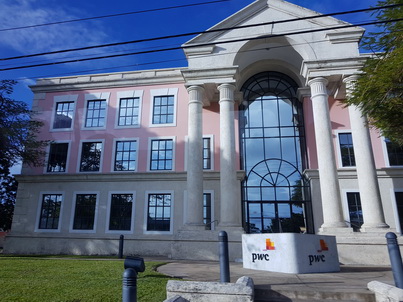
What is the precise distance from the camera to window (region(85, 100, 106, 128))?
2122 cm

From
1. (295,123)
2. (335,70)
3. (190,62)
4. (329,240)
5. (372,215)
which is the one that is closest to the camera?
(329,240)

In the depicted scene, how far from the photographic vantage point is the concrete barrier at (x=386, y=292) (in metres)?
4.79

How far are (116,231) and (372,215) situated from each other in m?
14.0

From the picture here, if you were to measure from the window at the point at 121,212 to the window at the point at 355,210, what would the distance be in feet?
43.0

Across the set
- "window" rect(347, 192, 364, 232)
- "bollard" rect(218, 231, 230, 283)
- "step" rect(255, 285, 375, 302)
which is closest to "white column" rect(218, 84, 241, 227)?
"window" rect(347, 192, 364, 232)

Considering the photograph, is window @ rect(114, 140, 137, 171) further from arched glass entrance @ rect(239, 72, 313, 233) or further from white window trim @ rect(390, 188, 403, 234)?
white window trim @ rect(390, 188, 403, 234)

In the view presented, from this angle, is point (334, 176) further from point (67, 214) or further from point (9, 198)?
point (9, 198)

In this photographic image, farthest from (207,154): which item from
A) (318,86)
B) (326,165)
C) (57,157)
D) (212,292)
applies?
(212,292)

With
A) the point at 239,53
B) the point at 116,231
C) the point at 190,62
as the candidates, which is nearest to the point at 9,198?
the point at 116,231

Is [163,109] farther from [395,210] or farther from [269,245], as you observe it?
[395,210]

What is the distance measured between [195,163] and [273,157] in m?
6.34

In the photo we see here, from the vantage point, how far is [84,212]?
1928 centimetres

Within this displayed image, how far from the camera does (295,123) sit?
2019 cm

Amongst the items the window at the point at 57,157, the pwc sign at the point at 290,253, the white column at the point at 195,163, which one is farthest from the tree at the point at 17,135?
the pwc sign at the point at 290,253
